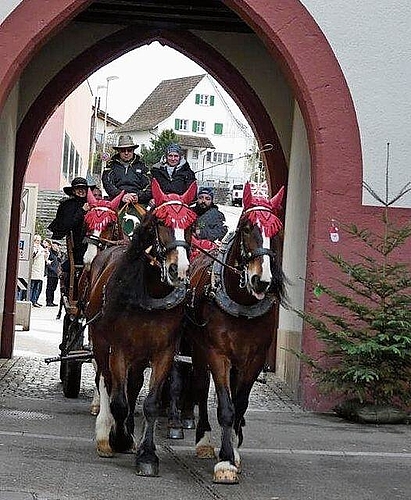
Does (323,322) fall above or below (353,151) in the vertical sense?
below

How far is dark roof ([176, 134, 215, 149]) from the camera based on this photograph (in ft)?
282

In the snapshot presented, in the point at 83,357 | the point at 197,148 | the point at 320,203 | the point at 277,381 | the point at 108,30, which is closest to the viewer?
the point at 83,357

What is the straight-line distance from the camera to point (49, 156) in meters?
48.0

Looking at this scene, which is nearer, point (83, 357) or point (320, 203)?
point (83, 357)

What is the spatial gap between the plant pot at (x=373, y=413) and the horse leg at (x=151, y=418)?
152 inches

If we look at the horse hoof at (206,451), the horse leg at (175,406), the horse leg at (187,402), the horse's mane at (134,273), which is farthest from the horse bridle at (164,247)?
the horse leg at (187,402)

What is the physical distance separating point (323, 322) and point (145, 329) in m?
4.14

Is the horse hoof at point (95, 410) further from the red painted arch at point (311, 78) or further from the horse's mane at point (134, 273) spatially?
the horse's mane at point (134, 273)

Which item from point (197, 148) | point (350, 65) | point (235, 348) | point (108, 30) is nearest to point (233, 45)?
point (108, 30)

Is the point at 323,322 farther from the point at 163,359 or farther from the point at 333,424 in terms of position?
the point at 163,359

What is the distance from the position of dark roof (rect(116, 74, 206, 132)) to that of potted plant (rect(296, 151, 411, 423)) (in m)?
74.8

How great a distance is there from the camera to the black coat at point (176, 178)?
11.1 metres

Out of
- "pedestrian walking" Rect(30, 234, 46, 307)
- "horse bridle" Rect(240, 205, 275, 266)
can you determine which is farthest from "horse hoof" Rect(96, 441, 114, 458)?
"pedestrian walking" Rect(30, 234, 46, 307)

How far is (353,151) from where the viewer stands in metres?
12.2
